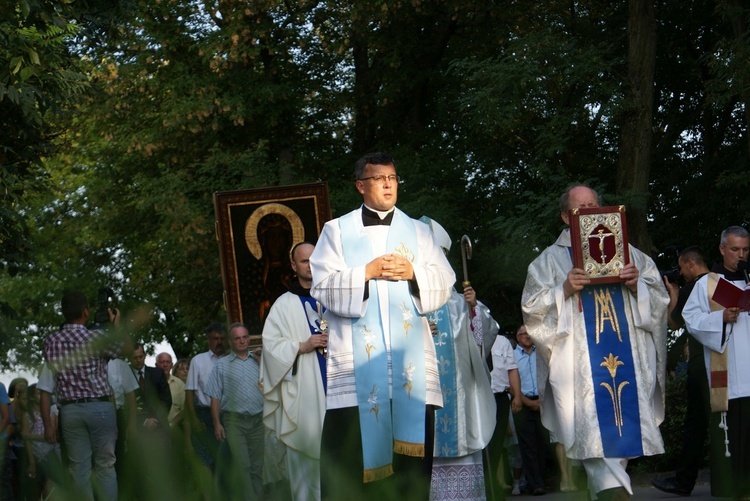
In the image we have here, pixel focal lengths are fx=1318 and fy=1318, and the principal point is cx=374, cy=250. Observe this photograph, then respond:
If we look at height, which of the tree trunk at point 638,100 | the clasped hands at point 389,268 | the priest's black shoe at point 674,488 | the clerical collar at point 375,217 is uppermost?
the tree trunk at point 638,100

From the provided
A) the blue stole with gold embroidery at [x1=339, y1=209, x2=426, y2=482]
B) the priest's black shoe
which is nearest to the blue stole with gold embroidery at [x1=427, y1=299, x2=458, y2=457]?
the blue stole with gold embroidery at [x1=339, y1=209, x2=426, y2=482]

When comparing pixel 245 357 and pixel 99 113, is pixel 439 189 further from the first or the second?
pixel 245 357

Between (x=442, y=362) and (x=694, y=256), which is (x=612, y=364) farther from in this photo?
(x=694, y=256)

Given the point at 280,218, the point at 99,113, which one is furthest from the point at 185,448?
the point at 99,113

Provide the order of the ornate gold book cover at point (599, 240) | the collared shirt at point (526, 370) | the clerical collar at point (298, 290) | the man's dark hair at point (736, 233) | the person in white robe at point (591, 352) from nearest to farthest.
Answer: the ornate gold book cover at point (599, 240), the person in white robe at point (591, 352), the clerical collar at point (298, 290), the man's dark hair at point (736, 233), the collared shirt at point (526, 370)

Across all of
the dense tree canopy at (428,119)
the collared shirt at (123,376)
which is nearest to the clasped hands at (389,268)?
the collared shirt at (123,376)

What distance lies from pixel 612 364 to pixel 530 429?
5.80 m

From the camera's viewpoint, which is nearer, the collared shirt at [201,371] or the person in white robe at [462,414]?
the person in white robe at [462,414]

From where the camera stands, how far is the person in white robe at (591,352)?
300 inches

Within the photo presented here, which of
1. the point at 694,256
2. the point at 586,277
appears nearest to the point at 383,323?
the point at 586,277

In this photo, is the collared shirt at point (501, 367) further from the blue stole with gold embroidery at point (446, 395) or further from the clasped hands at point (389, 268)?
the clasped hands at point (389, 268)

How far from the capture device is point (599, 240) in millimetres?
7410

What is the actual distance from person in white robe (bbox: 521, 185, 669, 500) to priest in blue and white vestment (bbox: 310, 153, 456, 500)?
1276 millimetres

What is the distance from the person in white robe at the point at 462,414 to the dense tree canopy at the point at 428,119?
842 cm
